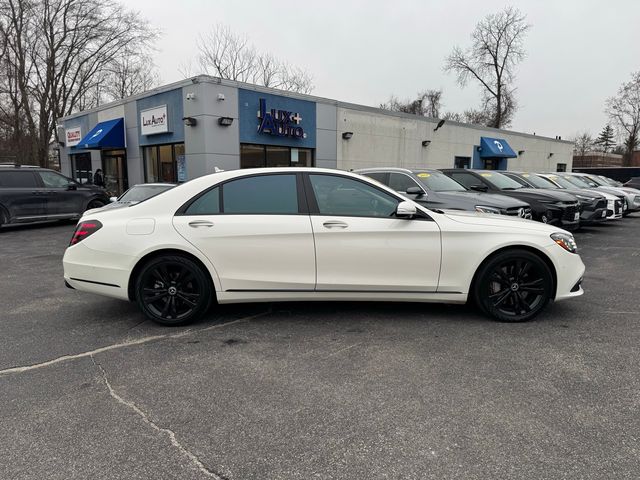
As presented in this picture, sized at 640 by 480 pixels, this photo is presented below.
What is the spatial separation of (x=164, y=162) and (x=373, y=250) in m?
13.9

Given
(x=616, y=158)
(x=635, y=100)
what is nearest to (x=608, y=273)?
(x=635, y=100)

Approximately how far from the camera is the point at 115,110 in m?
17.8

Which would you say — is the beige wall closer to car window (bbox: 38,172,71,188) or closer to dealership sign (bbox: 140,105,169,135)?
dealership sign (bbox: 140,105,169,135)

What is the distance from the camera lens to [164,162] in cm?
1606

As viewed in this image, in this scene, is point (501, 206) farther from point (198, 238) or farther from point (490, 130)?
point (490, 130)

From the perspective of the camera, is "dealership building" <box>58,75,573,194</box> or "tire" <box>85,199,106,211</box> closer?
"tire" <box>85,199,106,211</box>

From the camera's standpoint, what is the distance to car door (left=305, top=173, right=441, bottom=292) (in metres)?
4.07

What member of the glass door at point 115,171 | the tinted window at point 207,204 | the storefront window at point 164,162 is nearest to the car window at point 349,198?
the tinted window at point 207,204

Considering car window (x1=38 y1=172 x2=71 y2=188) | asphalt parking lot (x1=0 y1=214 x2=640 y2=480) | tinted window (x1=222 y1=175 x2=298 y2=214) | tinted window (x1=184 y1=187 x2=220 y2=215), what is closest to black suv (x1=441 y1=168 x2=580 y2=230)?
asphalt parking lot (x1=0 y1=214 x2=640 y2=480)

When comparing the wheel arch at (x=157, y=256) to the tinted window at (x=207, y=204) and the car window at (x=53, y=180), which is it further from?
the car window at (x=53, y=180)

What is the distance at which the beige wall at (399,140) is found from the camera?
1798 centimetres

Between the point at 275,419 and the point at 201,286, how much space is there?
1.84 metres

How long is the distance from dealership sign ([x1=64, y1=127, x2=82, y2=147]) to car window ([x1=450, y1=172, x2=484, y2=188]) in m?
18.3

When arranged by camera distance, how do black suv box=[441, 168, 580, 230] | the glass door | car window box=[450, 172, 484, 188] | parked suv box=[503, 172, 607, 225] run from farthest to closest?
the glass door → parked suv box=[503, 172, 607, 225] → car window box=[450, 172, 484, 188] → black suv box=[441, 168, 580, 230]
